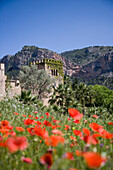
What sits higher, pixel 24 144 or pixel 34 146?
pixel 24 144

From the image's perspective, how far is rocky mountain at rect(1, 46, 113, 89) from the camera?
5595 inches

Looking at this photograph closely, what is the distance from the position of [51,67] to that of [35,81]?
8292 millimetres

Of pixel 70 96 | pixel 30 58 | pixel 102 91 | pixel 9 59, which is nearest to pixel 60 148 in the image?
pixel 70 96

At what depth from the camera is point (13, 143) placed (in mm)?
1138

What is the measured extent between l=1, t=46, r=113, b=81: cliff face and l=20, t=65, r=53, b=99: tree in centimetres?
11017

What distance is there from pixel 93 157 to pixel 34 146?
5.02 ft

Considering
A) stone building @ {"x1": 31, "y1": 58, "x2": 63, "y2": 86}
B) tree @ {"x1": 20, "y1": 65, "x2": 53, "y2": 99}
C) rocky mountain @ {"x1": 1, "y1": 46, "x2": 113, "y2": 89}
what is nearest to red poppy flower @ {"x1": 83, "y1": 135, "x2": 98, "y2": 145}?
tree @ {"x1": 20, "y1": 65, "x2": 53, "y2": 99}

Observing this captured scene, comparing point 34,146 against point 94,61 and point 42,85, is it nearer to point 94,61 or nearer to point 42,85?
point 42,85

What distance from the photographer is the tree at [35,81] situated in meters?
26.2

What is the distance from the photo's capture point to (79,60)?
6540 inches

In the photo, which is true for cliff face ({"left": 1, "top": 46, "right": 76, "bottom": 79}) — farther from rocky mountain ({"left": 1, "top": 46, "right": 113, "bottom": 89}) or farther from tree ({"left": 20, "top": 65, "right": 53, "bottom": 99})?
tree ({"left": 20, "top": 65, "right": 53, "bottom": 99})

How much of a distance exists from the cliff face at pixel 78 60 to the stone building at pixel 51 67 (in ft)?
339

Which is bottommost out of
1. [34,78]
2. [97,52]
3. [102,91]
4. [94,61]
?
[102,91]

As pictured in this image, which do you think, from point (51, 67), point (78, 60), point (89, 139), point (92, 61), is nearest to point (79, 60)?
point (78, 60)
